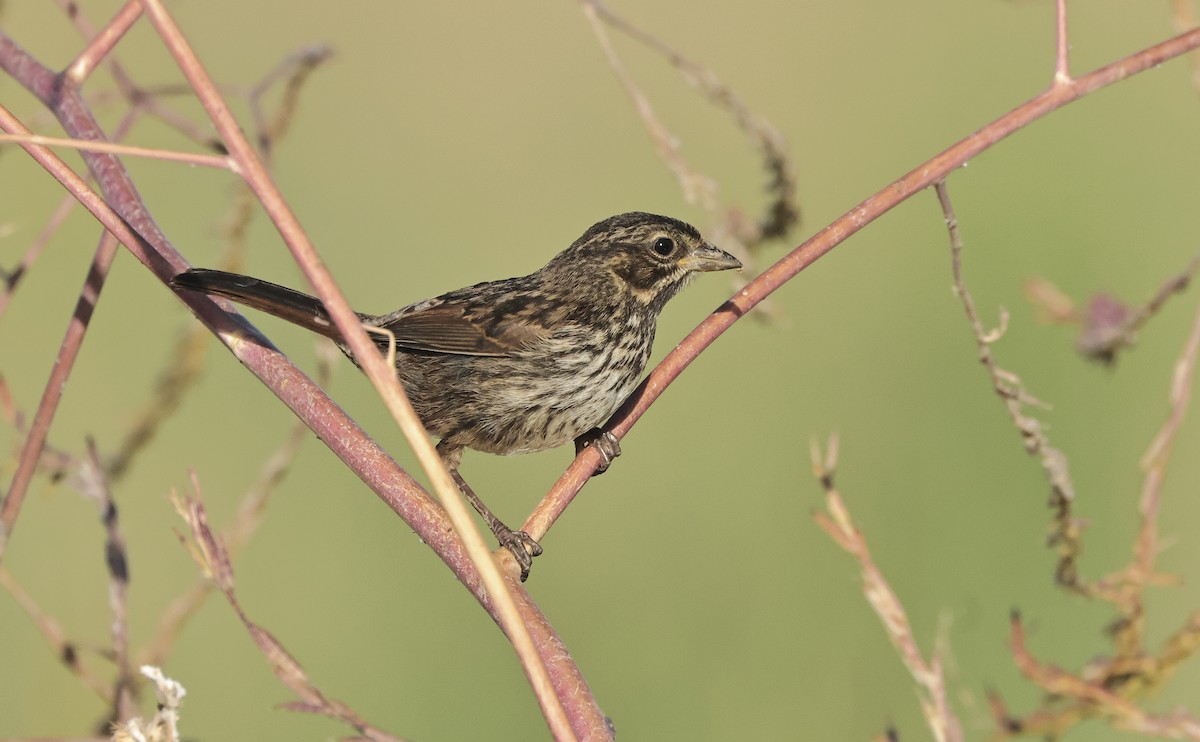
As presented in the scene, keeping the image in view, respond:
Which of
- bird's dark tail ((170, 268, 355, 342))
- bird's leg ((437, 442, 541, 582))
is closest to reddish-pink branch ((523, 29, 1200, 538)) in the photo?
bird's leg ((437, 442, 541, 582))

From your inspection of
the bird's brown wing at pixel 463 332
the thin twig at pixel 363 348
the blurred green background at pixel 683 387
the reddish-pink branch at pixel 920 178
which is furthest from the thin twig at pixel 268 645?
the bird's brown wing at pixel 463 332

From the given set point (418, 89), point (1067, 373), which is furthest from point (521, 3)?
point (1067, 373)

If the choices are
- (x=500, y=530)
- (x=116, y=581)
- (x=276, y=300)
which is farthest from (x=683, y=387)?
(x=116, y=581)

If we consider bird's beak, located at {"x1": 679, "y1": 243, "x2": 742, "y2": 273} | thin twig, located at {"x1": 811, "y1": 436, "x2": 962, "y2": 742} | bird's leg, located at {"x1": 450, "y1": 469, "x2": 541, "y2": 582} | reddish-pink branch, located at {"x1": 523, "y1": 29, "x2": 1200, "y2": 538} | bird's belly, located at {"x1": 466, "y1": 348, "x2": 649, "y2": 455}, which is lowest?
thin twig, located at {"x1": 811, "y1": 436, "x2": 962, "y2": 742}

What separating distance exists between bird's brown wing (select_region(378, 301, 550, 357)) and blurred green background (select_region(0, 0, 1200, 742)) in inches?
23.0

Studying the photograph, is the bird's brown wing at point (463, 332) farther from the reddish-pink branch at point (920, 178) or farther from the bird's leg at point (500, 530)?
the reddish-pink branch at point (920, 178)

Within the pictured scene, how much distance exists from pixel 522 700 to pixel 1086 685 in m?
2.52

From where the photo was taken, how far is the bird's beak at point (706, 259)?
3207 millimetres

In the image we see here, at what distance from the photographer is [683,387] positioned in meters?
5.77

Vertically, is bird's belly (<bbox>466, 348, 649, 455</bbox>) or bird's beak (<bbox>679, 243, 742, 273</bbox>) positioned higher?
bird's beak (<bbox>679, 243, 742, 273</bbox>)

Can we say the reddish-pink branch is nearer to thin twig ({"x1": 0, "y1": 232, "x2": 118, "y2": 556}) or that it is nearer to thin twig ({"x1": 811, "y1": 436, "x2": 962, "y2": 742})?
thin twig ({"x1": 811, "y1": 436, "x2": 962, "y2": 742})

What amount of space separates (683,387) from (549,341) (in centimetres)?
262

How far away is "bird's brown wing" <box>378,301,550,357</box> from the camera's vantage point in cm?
324

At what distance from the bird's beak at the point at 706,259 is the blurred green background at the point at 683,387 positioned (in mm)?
186
